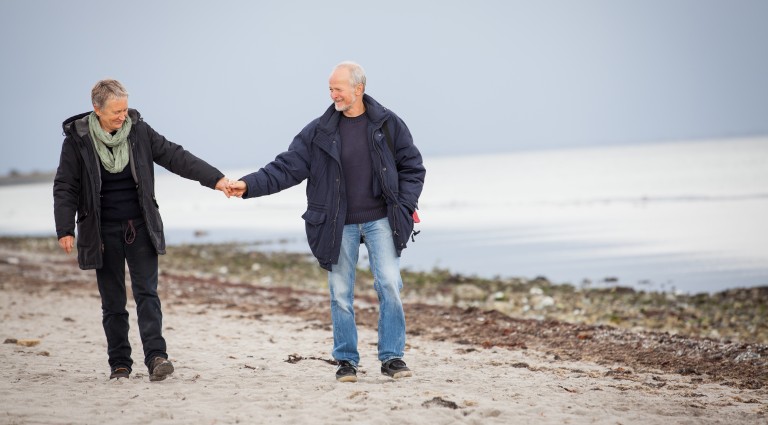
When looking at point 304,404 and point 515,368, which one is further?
point 515,368

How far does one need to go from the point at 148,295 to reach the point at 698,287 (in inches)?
A: 460

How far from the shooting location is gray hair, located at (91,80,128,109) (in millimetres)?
6000

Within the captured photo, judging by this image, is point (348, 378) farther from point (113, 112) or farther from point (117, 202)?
point (113, 112)

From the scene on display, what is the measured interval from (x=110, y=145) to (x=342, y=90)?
5.78ft

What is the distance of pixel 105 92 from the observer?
6.01 m

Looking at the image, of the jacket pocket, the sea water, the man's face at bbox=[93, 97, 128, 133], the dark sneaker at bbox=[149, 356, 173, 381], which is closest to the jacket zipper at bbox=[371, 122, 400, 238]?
the jacket pocket

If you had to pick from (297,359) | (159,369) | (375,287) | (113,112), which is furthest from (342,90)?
(297,359)

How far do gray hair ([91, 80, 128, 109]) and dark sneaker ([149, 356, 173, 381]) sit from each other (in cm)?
197

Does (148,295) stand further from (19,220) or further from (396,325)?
(19,220)

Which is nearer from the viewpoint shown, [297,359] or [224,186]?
[224,186]

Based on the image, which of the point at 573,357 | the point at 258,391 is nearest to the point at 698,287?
the point at 573,357

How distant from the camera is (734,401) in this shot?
586 centimetres

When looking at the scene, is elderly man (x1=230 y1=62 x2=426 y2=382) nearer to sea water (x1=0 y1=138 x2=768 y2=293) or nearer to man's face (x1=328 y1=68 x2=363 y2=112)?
man's face (x1=328 y1=68 x2=363 y2=112)

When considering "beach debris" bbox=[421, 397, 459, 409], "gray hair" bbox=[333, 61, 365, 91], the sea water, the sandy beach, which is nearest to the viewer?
the sandy beach
